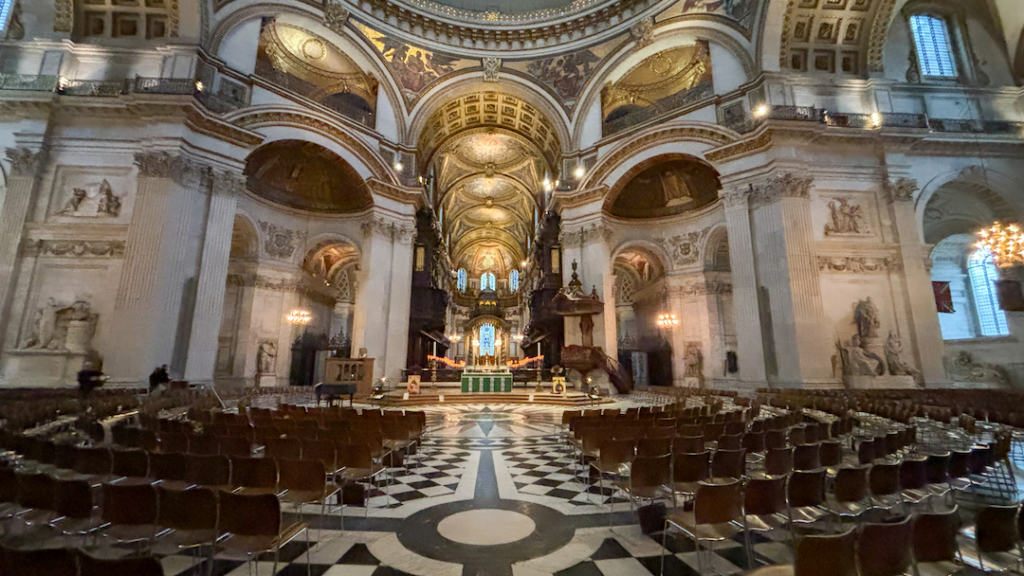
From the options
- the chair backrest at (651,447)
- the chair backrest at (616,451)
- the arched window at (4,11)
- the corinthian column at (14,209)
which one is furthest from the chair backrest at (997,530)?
the arched window at (4,11)

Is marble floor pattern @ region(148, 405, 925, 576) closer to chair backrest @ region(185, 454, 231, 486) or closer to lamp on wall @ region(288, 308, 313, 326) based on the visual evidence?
chair backrest @ region(185, 454, 231, 486)

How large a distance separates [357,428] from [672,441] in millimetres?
4020

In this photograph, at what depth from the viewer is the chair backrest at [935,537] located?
2.10m

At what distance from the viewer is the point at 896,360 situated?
39.4ft

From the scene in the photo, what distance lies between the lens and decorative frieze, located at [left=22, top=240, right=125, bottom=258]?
11477 mm

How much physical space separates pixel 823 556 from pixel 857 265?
14988 millimetres

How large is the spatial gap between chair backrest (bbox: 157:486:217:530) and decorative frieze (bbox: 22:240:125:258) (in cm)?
1327

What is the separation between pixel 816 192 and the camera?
1344 centimetres

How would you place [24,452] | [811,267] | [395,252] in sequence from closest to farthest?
1. [24,452]
2. [811,267]
3. [395,252]

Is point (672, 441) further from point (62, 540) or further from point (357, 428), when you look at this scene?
point (62, 540)

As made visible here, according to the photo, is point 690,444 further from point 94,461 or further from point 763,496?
point 94,461

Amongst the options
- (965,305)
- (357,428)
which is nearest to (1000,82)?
(965,305)

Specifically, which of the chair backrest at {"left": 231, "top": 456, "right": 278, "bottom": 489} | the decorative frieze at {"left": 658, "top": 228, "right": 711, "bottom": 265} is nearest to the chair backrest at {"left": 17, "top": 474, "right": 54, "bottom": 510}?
the chair backrest at {"left": 231, "top": 456, "right": 278, "bottom": 489}

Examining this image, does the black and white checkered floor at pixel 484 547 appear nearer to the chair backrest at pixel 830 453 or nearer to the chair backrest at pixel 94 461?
the chair backrest at pixel 830 453
